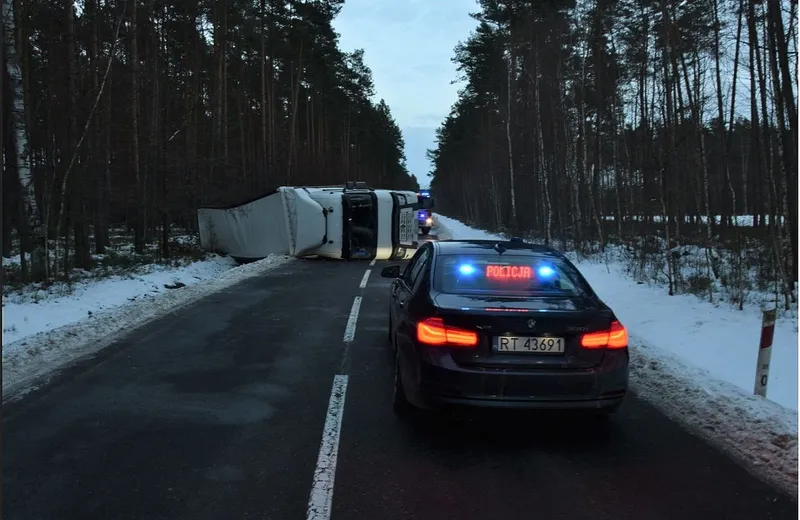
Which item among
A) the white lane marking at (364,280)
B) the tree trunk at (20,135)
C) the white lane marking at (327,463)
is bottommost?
the white lane marking at (327,463)

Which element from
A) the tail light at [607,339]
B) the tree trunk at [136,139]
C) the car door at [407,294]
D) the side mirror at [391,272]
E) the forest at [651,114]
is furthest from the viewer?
the tree trunk at [136,139]

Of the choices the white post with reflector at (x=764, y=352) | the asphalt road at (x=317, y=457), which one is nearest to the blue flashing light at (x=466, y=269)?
the asphalt road at (x=317, y=457)

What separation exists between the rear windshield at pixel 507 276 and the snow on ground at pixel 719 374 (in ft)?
5.22

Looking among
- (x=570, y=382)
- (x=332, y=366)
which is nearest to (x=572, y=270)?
(x=570, y=382)

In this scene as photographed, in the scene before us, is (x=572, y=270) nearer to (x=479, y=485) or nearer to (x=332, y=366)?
(x=479, y=485)

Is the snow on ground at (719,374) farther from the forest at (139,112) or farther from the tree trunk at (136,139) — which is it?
the tree trunk at (136,139)

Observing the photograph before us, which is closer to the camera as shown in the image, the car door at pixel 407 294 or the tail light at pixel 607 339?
the tail light at pixel 607 339

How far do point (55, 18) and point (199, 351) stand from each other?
1210 centimetres

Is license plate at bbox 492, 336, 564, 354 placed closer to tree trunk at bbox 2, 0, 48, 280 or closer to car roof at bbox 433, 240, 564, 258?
car roof at bbox 433, 240, 564, 258

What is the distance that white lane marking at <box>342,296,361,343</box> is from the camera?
8448 millimetres

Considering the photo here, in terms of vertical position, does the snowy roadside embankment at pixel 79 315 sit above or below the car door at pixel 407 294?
below

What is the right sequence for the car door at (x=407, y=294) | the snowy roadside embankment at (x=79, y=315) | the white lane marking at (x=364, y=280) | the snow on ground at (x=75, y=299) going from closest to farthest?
the car door at (x=407, y=294) < the snowy roadside embankment at (x=79, y=315) < the snow on ground at (x=75, y=299) < the white lane marking at (x=364, y=280)

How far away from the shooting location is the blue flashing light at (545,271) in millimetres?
5246

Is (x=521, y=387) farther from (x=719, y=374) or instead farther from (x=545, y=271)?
(x=719, y=374)
